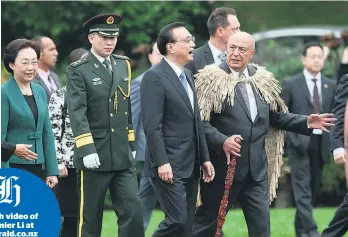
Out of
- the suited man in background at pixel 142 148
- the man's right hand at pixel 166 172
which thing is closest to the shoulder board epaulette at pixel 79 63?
the man's right hand at pixel 166 172

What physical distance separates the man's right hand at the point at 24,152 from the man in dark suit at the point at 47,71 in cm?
181

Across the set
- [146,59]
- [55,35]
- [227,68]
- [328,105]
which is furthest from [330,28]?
[227,68]

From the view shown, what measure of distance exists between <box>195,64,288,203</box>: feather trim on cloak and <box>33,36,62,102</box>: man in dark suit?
2.01 metres

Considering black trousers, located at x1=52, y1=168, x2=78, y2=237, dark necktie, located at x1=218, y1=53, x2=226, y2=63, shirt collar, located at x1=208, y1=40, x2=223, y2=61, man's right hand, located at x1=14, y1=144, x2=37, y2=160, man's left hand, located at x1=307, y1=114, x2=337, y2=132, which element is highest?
shirt collar, located at x1=208, y1=40, x2=223, y2=61

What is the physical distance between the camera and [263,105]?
461 inches

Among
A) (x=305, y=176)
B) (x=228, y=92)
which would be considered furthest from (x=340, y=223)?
(x=305, y=176)

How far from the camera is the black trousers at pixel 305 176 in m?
15.0

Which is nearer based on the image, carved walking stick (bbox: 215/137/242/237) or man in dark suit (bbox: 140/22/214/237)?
man in dark suit (bbox: 140/22/214/237)

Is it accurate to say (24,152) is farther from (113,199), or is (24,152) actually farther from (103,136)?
(113,199)

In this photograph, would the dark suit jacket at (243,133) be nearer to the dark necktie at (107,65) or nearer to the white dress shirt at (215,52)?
the dark necktie at (107,65)

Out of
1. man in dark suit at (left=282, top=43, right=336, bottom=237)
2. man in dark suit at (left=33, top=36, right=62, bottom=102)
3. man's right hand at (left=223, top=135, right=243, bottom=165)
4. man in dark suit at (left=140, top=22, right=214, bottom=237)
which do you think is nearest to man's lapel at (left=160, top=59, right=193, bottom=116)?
man in dark suit at (left=140, top=22, right=214, bottom=237)

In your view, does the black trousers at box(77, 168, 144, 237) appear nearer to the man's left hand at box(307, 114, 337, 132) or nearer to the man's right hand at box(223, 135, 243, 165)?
→ the man's right hand at box(223, 135, 243, 165)

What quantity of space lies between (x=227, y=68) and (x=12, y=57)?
187 cm

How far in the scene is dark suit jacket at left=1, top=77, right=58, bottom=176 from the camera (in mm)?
11586
